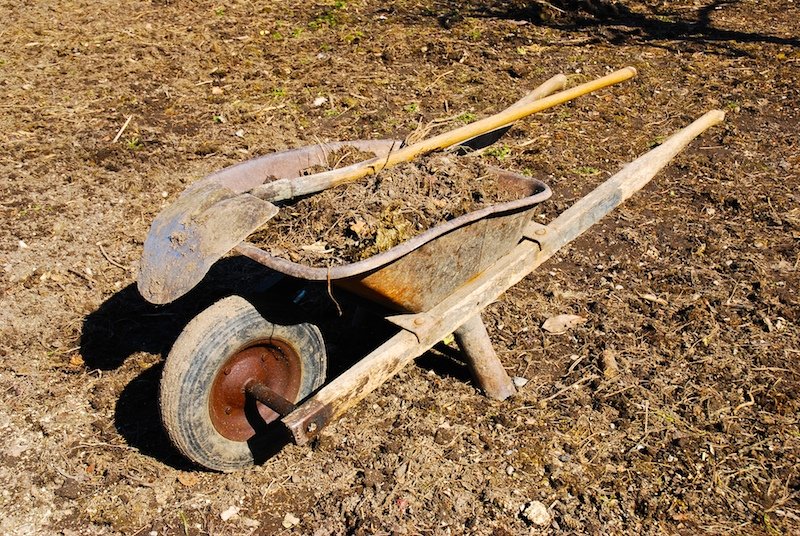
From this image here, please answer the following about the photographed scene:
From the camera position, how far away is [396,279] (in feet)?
8.92

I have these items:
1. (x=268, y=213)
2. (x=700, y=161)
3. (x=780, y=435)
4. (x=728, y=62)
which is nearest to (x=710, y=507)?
(x=780, y=435)

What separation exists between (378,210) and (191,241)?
72 centimetres

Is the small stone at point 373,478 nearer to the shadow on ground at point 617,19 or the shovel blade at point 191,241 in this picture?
the shovel blade at point 191,241

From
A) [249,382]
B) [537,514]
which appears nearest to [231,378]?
[249,382]

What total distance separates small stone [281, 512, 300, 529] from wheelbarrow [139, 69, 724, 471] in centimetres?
27

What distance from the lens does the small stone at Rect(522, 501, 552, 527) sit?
291 cm

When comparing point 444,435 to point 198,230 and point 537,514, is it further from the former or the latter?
point 198,230

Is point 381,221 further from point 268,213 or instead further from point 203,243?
point 203,243

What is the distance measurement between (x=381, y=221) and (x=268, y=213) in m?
0.44

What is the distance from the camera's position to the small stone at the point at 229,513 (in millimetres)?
2963

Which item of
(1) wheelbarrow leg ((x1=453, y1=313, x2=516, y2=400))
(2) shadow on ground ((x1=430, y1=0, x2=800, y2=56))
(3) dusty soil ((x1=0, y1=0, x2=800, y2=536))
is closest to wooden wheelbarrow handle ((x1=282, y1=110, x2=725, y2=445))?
(1) wheelbarrow leg ((x1=453, y1=313, x2=516, y2=400))

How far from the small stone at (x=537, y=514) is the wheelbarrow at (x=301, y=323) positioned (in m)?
0.61

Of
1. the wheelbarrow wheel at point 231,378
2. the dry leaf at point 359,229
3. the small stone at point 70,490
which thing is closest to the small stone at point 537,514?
the wheelbarrow wheel at point 231,378

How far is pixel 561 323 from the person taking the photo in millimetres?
3910
